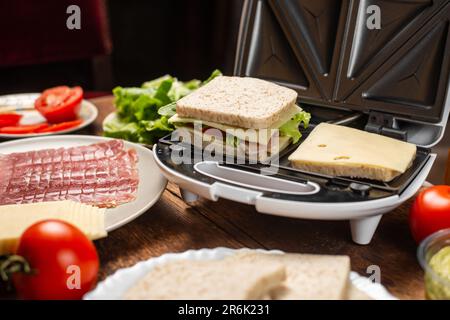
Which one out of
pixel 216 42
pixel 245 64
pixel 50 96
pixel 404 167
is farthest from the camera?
pixel 216 42

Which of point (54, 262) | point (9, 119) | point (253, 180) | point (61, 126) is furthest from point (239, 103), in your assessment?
point (9, 119)

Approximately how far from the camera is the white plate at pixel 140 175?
134 centimetres

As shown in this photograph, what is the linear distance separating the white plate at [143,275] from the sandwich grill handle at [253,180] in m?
0.18

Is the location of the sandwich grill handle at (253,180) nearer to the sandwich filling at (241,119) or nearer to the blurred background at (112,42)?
the sandwich filling at (241,119)

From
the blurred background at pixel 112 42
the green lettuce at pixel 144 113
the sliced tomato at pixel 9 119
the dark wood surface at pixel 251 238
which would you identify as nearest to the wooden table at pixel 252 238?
the dark wood surface at pixel 251 238

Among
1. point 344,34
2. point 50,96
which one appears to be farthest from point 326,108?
point 50,96

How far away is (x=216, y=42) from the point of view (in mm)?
4043

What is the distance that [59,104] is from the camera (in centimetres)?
212

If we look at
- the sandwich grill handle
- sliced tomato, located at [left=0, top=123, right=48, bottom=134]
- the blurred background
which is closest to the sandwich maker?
the sandwich grill handle

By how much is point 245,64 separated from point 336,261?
2.89 feet

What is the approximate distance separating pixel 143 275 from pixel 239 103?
54 cm

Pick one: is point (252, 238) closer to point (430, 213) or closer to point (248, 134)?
point (248, 134)

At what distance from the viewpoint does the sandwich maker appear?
1.22 m

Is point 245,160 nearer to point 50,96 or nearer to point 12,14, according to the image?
point 50,96
